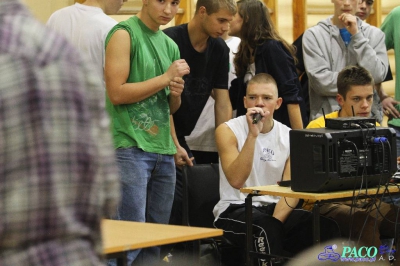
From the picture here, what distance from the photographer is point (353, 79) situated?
14.6 feet

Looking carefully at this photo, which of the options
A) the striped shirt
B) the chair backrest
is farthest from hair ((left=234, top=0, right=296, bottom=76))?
the striped shirt

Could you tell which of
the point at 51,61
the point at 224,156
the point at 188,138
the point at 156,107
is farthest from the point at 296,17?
the point at 51,61

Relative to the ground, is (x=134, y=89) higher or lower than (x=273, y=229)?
higher

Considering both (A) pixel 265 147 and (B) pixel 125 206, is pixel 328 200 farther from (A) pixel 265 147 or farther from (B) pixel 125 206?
(B) pixel 125 206

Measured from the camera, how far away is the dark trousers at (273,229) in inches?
151

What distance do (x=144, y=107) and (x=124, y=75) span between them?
189 mm

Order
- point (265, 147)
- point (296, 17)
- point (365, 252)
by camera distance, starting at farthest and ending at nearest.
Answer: point (296, 17), point (265, 147), point (365, 252)

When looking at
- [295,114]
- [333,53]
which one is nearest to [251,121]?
A: [295,114]

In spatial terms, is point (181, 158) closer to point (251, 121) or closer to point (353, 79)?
point (251, 121)

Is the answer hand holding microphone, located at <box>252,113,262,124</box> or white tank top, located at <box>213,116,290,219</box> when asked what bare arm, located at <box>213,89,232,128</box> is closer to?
white tank top, located at <box>213,116,290,219</box>

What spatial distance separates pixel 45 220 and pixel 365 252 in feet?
10.5

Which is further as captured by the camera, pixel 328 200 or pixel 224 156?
pixel 224 156

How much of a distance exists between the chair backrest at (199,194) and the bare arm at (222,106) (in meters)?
0.49

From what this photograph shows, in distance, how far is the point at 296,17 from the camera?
6.51 m
